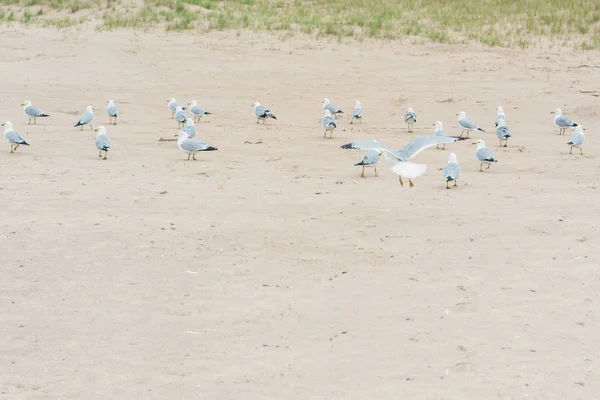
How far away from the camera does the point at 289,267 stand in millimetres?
9062

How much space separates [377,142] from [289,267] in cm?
371

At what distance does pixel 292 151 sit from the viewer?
14609 millimetres

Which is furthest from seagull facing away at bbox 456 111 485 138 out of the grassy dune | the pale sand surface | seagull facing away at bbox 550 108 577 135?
the grassy dune

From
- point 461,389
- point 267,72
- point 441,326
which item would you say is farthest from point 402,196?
point 267,72

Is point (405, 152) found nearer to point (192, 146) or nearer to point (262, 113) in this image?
point (192, 146)

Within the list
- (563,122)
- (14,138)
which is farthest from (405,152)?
(563,122)

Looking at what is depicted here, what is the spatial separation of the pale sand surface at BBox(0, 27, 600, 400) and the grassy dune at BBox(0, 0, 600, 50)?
807cm

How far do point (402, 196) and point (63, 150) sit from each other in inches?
218

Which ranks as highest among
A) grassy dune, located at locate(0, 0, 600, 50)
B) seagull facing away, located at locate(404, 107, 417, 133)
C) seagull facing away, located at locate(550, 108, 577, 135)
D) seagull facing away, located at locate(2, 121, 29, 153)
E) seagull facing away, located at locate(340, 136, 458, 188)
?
grassy dune, located at locate(0, 0, 600, 50)

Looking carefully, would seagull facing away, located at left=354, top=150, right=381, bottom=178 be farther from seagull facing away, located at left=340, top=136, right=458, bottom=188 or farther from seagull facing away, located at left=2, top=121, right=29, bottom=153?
seagull facing away, located at left=2, top=121, right=29, bottom=153

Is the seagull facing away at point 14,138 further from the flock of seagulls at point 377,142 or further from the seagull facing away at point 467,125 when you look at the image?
the seagull facing away at point 467,125

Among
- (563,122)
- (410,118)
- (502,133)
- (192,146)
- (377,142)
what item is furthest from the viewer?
(410,118)

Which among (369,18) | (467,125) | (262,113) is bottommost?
(262,113)

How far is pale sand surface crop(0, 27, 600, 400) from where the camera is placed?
6.95m
